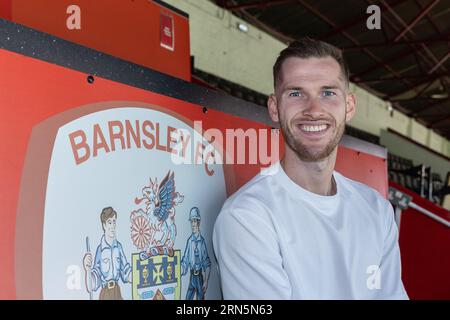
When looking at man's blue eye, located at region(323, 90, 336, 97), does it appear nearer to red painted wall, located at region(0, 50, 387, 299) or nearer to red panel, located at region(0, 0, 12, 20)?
red painted wall, located at region(0, 50, 387, 299)

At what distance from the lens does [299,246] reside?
117cm

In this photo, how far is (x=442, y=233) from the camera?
303cm

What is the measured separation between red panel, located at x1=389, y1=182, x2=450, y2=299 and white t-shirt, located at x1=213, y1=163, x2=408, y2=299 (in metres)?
1.82

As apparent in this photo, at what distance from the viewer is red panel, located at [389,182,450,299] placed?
119 inches

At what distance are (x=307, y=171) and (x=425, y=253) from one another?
82.8 inches

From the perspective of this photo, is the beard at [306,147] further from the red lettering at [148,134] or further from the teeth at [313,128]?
the red lettering at [148,134]

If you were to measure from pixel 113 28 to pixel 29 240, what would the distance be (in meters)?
0.75

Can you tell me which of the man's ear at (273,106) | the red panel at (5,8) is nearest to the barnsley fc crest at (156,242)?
the man's ear at (273,106)

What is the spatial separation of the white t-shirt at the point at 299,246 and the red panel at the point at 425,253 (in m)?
1.82

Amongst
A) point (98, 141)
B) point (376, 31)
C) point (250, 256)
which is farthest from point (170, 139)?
point (376, 31)

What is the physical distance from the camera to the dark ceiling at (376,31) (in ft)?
29.2
